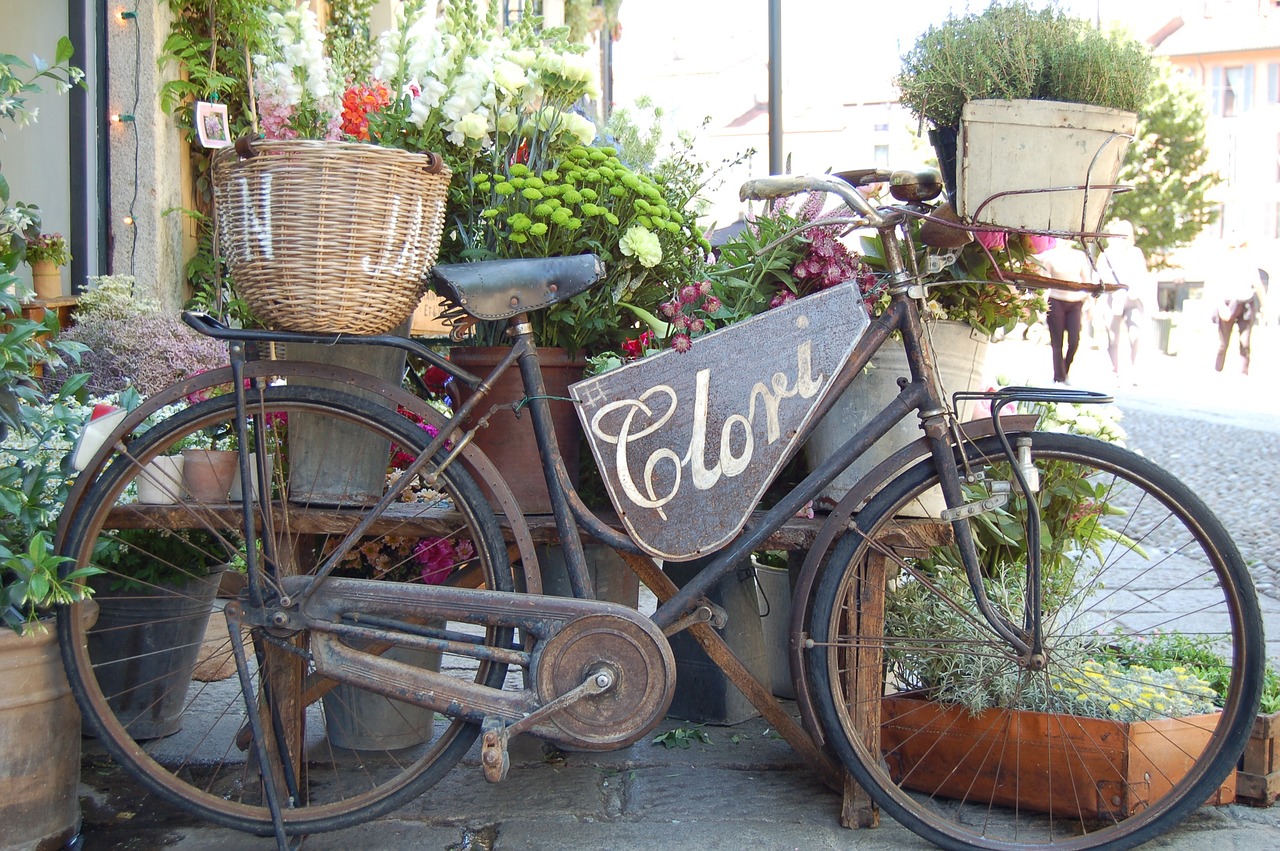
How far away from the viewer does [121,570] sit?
3.17 meters

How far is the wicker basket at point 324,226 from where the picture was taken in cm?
235

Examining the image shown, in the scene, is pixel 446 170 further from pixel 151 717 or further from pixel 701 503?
pixel 151 717

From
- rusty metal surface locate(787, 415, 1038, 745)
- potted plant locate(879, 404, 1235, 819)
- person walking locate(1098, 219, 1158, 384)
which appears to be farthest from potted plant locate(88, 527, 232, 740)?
person walking locate(1098, 219, 1158, 384)

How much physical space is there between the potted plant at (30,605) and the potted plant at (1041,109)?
1.99 meters

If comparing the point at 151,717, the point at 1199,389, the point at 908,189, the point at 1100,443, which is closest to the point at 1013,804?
the point at 1100,443

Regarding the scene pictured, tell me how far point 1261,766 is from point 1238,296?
582 inches

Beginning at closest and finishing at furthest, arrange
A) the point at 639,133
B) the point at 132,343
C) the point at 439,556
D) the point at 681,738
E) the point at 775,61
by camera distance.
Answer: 1. the point at 639,133
2. the point at 439,556
3. the point at 681,738
4. the point at 132,343
5. the point at 775,61

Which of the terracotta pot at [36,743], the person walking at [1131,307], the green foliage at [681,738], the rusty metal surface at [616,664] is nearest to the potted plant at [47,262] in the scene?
the terracotta pot at [36,743]

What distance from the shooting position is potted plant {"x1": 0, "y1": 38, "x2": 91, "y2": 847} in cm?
246

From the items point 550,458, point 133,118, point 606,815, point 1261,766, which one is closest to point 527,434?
point 550,458

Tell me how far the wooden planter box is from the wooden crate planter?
0.24 feet

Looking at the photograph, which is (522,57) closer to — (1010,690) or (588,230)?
(588,230)

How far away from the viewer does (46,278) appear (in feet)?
16.7

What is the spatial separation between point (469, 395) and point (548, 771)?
1.13 metres
